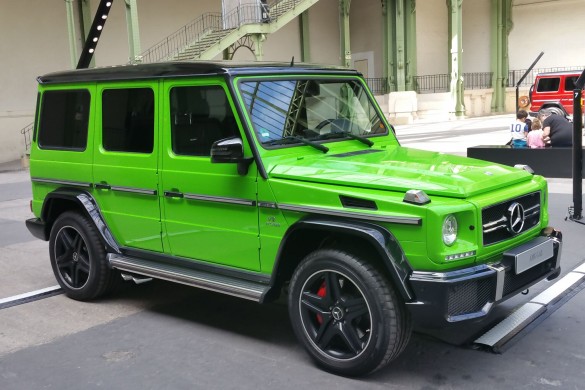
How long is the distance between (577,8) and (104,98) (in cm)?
3567

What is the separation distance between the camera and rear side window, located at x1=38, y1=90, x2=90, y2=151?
19.3 feet

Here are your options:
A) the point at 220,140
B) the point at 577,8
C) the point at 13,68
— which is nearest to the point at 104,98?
the point at 220,140

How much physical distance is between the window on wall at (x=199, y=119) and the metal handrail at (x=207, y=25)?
2072 cm

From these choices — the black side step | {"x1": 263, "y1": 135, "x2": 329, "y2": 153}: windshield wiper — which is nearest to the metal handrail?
the black side step

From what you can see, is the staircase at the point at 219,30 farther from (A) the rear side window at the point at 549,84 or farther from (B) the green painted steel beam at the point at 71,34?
(A) the rear side window at the point at 549,84

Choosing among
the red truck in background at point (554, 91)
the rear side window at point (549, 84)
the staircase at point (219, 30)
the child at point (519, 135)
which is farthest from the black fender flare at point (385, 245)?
the rear side window at point (549, 84)

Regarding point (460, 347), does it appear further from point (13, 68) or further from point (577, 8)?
point (577, 8)

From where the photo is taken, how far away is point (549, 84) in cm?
2631

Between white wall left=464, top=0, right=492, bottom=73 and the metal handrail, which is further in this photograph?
white wall left=464, top=0, right=492, bottom=73

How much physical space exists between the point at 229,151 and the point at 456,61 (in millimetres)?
30254

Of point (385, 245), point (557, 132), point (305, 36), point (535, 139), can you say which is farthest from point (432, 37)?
point (385, 245)

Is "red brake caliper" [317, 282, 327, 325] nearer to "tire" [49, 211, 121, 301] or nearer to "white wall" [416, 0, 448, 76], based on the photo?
"tire" [49, 211, 121, 301]

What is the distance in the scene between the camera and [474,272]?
12.7 feet

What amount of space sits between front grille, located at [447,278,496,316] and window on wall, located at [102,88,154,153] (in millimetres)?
2752
